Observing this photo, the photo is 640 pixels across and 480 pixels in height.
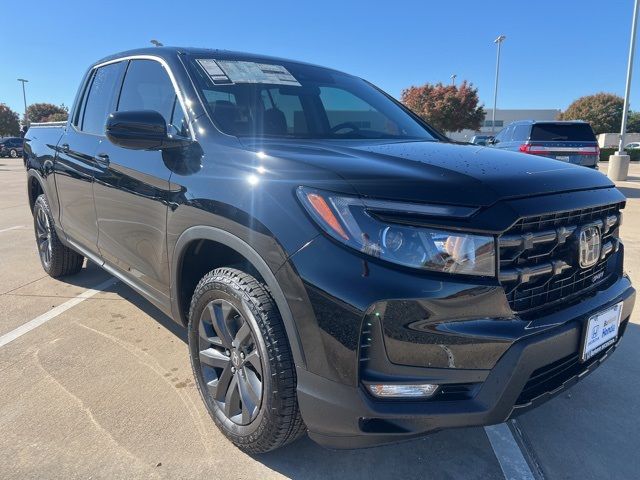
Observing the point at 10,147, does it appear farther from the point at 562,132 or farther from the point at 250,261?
the point at 250,261

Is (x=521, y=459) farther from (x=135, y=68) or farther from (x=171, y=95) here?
(x=135, y=68)

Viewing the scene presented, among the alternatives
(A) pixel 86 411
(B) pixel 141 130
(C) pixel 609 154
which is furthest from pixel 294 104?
(C) pixel 609 154

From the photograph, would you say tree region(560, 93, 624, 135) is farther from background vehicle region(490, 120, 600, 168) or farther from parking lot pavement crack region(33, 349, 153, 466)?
parking lot pavement crack region(33, 349, 153, 466)

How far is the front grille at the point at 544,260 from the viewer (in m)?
1.70

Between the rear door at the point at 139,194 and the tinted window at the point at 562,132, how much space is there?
923 centimetres

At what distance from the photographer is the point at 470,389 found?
168 cm

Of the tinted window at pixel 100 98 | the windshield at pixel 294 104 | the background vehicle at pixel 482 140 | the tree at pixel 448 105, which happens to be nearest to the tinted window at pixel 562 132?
the background vehicle at pixel 482 140

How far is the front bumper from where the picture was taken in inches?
64.6

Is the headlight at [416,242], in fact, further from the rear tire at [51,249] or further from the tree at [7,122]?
the tree at [7,122]

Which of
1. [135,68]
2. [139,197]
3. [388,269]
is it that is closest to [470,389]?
[388,269]

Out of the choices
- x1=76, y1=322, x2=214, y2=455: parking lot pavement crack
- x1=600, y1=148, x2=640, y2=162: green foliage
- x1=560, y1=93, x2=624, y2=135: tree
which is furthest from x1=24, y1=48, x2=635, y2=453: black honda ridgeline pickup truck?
x1=560, y1=93, x2=624, y2=135: tree

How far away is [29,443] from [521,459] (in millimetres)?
2229

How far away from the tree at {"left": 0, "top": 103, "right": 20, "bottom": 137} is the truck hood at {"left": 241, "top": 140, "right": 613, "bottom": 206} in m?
68.7

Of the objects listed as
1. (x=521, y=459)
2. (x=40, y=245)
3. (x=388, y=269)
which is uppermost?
(x=388, y=269)
